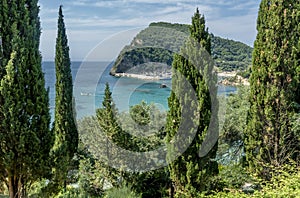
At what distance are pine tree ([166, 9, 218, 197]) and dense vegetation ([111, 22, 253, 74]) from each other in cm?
197

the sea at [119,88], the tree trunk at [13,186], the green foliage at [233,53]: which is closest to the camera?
the tree trunk at [13,186]

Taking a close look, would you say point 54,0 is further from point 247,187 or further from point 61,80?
point 247,187

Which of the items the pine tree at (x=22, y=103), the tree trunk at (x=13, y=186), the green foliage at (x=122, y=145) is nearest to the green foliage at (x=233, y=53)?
the green foliage at (x=122, y=145)

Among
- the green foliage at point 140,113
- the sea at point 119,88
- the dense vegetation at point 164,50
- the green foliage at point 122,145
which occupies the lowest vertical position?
the green foliage at point 122,145

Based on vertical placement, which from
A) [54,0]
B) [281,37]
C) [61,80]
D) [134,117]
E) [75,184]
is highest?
[54,0]

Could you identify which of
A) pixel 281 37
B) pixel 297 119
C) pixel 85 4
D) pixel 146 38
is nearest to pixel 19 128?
pixel 281 37

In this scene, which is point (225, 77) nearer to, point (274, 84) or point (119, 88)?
point (119, 88)

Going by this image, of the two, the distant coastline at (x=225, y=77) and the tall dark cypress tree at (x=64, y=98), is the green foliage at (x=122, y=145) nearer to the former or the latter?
the tall dark cypress tree at (x=64, y=98)

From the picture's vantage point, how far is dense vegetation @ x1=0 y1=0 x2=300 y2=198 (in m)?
4.36

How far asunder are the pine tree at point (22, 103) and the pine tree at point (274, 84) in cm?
500

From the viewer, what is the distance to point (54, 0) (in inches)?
378

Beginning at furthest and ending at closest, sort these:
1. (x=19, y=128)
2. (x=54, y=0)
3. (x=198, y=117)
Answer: (x=54, y=0) < (x=198, y=117) < (x=19, y=128)

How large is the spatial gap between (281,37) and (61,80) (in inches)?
261

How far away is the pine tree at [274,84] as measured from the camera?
22.9 ft
